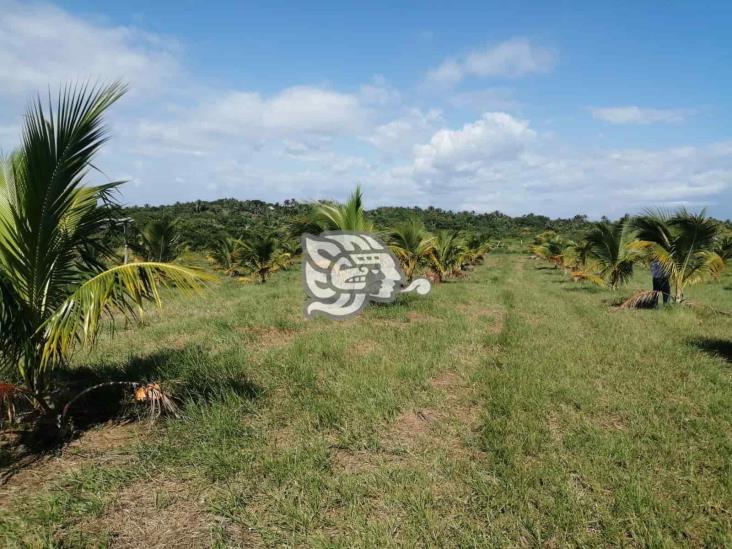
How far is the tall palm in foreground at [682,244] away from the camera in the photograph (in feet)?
31.6

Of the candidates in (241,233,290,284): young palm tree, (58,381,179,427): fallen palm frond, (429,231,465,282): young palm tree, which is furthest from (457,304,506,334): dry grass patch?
(241,233,290,284): young palm tree

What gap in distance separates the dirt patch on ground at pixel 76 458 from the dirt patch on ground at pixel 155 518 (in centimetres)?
56

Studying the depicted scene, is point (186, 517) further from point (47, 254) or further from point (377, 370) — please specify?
point (377, 370)

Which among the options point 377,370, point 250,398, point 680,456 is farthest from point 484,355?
point 250,398

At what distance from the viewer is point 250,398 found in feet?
14.3

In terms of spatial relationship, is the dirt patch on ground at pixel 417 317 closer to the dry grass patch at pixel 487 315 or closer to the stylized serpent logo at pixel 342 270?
the dry grass patch at pixel 487 315

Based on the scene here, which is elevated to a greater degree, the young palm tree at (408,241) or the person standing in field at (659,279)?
the young palm tree at (408,241)

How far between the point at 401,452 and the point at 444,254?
1375 centimetres

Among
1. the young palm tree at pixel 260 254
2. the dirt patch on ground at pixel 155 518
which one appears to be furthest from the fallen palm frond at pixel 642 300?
the young palm tree at pixel 260 254

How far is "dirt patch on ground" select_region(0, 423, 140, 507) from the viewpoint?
299 cm

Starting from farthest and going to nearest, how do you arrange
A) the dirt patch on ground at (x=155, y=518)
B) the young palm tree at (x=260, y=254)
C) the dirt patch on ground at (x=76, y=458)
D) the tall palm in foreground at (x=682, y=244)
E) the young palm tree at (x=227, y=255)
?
the young palm tree at (x=227, y=255)
the young palm tree at (x=260, y=254)
the tall palm in foreground at (x=682, y=244)
the dirt patch on ground at (x=76, y=458)
the dirt patch on ground at (x=155, y=518)

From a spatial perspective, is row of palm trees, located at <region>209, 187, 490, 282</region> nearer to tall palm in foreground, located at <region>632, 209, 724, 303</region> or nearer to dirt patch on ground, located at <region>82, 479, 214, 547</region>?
tall palm in foreground, located at <region>632, 209, 724, 303</region>

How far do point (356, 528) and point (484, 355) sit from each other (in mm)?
4083

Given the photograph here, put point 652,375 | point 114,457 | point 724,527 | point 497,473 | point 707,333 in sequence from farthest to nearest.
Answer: point 707,333
point 652,375
point 114,457
point 497,473
point 724,527
